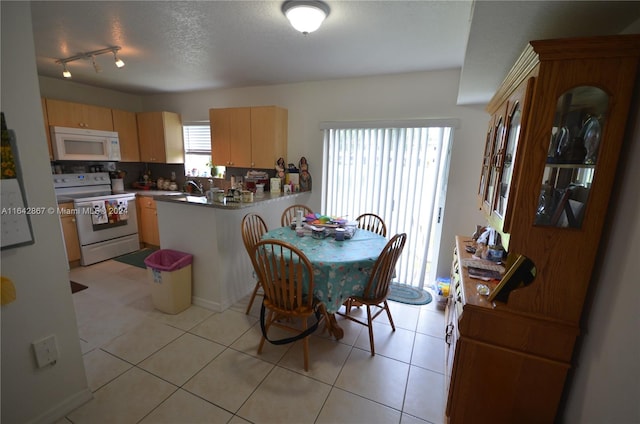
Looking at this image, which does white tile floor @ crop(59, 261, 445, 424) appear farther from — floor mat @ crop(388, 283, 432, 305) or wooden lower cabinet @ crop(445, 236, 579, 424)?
wooden lower cabinet @ crop(445, 236, 579, 424)

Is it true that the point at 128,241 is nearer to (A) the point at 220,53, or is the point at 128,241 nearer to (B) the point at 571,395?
(A) the point at 220,53

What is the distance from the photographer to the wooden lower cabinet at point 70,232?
10.8 ft

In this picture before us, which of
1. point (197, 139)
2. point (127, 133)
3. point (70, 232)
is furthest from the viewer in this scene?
point (197, 139)

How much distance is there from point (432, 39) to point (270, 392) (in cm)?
282

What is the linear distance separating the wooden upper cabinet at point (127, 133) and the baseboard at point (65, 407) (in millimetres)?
3655

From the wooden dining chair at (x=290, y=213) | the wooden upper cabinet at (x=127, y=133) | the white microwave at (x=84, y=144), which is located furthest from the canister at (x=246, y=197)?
the wooden upper cabinet at (x=127, y=133)

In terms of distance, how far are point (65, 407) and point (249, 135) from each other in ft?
9.80

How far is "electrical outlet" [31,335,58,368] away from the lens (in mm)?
1391

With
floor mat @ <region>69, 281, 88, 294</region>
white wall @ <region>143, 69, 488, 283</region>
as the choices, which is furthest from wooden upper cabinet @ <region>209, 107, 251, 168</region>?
floor mat @ <region>69, 281, 88, 294</region>

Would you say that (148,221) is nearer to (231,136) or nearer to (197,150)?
(197,150)

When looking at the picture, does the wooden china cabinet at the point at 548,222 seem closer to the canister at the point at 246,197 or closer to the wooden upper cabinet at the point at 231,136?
the canister at the point at 246,197

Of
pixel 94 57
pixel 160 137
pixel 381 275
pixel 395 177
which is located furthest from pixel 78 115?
pixel 381 275

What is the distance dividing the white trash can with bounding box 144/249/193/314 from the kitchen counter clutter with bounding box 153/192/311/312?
0.27 ft

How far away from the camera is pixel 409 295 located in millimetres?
3045
